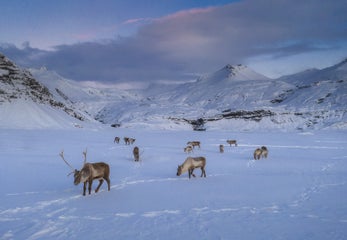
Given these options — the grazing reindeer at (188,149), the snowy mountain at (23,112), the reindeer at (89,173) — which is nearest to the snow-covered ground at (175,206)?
the reindeer at (89,173)

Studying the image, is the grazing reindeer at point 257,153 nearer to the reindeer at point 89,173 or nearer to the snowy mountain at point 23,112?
the reindeer at point 89,173

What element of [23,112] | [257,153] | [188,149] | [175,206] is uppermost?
[23,112]

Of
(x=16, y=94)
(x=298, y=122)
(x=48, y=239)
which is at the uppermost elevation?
(x=16, y=94)

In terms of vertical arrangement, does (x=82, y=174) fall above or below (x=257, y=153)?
below

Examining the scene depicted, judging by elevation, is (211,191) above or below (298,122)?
below

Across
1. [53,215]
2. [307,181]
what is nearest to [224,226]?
[53,215]

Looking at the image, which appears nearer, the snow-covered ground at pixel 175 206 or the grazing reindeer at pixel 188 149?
the snow-covered ground at pixel 175 206

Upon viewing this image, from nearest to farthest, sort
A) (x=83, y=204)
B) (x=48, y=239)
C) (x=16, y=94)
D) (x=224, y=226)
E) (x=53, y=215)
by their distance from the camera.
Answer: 1. (x=48, y=239)
2. (x=224, y=226)
3. (x=53, y=215)
4. (x=83, y=204)
5. (x=16, y=94)

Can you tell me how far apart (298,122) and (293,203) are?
121487mm

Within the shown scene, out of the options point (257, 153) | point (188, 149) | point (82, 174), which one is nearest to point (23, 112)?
point (188, 149)

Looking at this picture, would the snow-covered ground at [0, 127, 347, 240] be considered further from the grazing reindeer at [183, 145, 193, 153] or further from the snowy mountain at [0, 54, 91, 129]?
the snowy mountain at [0, 54, 91, 129]

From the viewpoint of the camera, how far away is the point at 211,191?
14125mm

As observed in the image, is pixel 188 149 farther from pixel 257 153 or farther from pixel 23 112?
pixel 23 112

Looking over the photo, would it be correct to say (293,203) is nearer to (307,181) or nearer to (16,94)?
(307,181)
